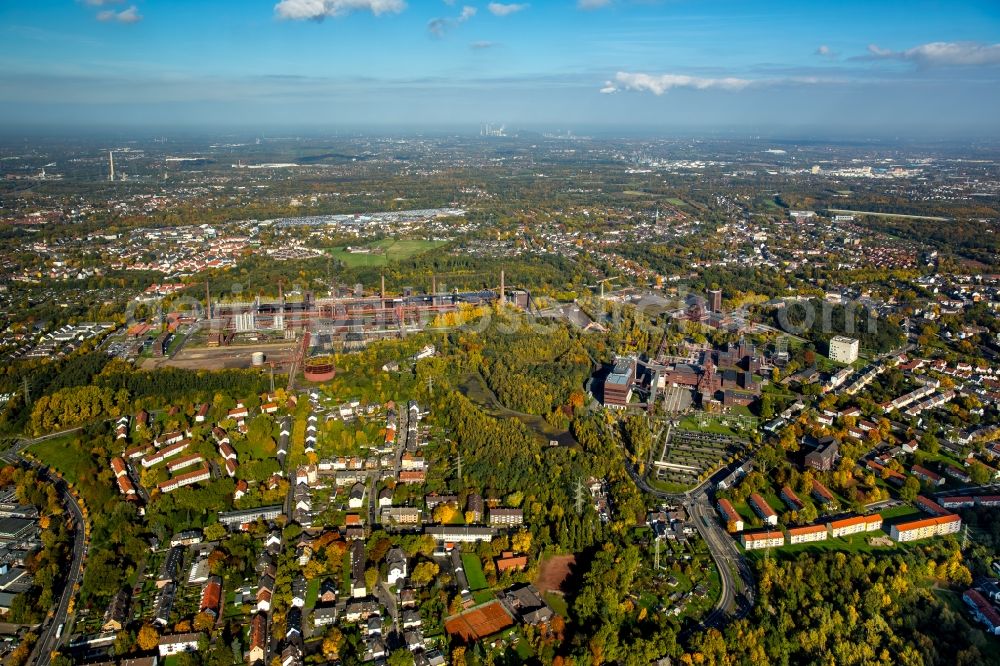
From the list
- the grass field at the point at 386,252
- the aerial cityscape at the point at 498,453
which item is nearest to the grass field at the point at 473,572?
the aerial cityscape at the point at 498,453

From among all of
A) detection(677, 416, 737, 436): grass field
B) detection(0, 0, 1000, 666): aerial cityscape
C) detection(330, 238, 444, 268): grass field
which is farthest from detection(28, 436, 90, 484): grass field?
detection(330, 238, 444, 268): grass field

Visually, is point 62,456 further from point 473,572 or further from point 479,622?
point 479,622

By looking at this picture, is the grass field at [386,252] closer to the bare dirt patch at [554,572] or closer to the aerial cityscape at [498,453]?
the aerial cityscape at [498,453]

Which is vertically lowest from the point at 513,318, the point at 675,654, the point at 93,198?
the point at 675,654

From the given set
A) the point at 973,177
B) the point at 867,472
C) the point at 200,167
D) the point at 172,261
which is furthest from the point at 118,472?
the point at 973,177

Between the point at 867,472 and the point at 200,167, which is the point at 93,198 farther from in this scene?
the point at 867,472

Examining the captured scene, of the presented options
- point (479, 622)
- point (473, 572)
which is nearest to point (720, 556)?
point (473, 572)

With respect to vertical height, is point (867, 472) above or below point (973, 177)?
below
